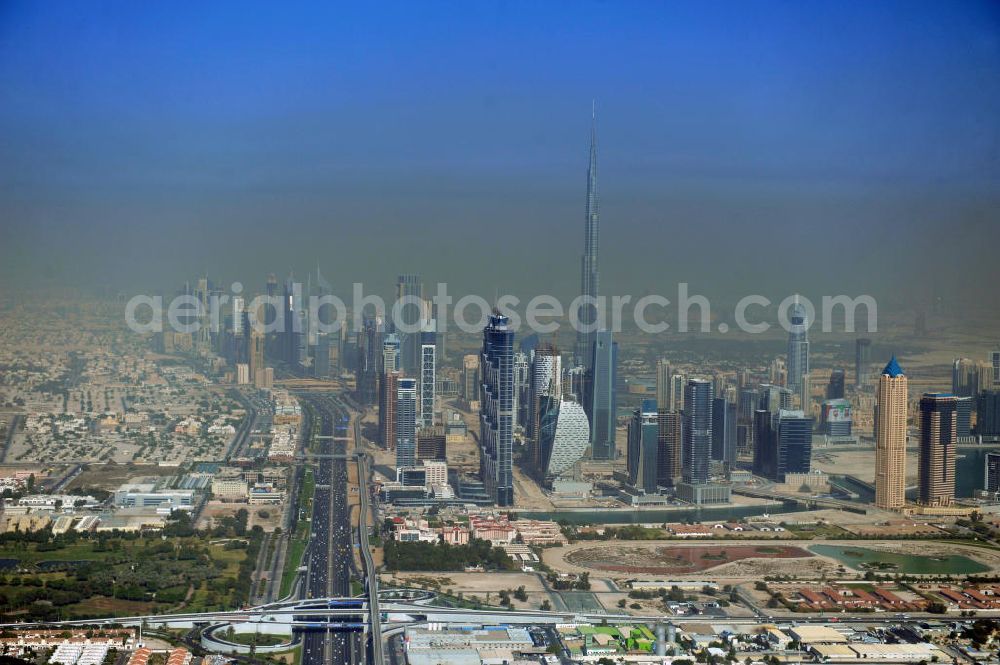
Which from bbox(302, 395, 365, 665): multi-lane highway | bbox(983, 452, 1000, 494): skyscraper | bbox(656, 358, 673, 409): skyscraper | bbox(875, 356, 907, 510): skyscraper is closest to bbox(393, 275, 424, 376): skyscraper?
bbox(302, 395, 365, 665): multi-lane highway

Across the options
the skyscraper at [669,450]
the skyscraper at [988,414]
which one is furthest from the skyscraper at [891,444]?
the skyscraper at [988,414]

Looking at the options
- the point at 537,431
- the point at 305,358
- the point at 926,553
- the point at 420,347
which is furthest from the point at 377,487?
the point at 305,358

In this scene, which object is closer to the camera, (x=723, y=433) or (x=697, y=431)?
(x=697, y=431)

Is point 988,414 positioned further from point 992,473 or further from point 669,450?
point 669,450

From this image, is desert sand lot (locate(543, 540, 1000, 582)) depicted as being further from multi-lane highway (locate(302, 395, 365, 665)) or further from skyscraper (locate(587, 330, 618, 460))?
skyscraper (locate(587, 330, 618, 460))

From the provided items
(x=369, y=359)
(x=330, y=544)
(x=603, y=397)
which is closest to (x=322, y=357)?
(x=369, y=359)

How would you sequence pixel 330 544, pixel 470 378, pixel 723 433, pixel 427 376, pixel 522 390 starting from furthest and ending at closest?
pixel 470 378 < pixel 427 376 < pixel 522 390 < pixel 723 433 < pixel 330 544

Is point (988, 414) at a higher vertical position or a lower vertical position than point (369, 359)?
lower
